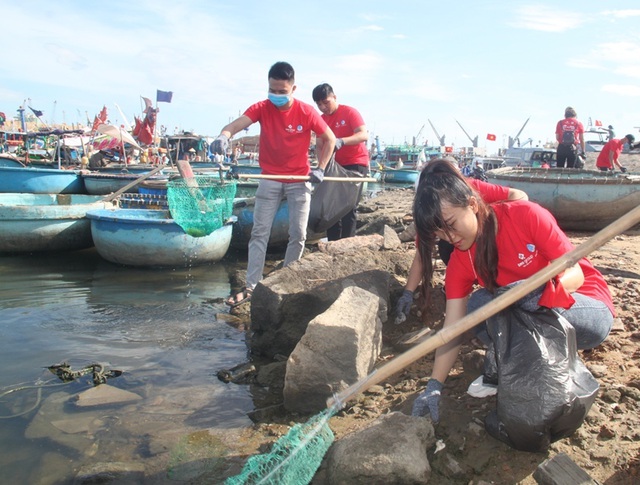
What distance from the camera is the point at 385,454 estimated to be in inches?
89.9

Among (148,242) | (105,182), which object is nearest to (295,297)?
(148,242)

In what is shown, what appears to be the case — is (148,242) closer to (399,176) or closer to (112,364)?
(112,364)

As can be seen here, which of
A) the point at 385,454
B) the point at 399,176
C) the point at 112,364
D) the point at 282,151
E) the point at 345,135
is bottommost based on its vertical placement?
the point at 112,364

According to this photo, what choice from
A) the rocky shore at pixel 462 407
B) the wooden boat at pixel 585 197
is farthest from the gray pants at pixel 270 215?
the wooden boat at pixel 585 197

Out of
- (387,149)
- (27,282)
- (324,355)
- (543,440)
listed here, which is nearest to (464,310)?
(543,440)

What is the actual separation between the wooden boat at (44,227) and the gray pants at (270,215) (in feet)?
15.3

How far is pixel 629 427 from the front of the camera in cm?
250

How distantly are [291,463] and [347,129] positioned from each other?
4336mm

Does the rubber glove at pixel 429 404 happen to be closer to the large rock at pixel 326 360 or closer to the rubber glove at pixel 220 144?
the large rock at pixel 326 360

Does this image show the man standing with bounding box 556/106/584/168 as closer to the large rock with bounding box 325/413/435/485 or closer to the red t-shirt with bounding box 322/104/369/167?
the red t-shirt with bounding box 322/104/369/167

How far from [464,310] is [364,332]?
726 mm

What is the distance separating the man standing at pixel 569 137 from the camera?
34.9 ft

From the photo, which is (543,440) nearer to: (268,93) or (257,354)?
(257,354)

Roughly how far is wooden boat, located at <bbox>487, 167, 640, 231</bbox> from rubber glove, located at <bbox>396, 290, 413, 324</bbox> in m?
4.62
